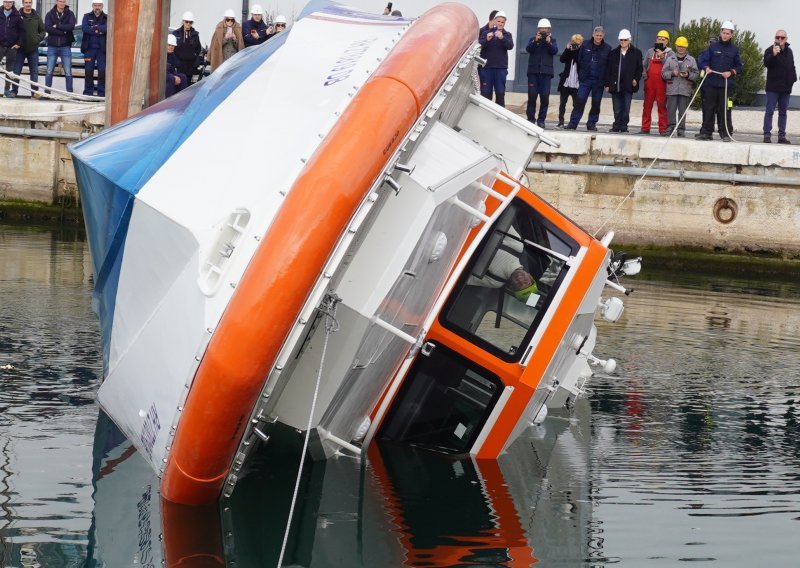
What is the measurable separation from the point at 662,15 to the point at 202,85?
1996 centimetres

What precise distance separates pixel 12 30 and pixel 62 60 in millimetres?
→ 884

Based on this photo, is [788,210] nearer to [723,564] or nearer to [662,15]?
[662,15]

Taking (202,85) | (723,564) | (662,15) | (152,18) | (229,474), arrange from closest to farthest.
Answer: (229,474)
(723,564)
(202,85)
(152,18)
(662,15)

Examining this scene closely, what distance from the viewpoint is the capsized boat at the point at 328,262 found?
260 inches

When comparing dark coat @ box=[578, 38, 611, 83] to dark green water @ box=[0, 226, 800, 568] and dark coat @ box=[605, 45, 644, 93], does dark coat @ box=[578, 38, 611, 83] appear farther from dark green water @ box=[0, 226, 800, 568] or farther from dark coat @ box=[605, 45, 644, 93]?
dark green water @ box=[0, 226, 800, 568]

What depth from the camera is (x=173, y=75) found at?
20.0 metres

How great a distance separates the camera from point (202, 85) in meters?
8.66

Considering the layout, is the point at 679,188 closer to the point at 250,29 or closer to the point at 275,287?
the point at 250,29

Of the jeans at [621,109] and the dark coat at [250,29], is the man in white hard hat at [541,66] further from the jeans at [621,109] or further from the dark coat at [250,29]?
the dark coat at [250,29]

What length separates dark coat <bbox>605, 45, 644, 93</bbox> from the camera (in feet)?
65.9

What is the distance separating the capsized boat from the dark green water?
15.7 inches

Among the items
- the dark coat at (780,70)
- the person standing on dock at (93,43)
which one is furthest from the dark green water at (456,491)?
the person standing on dock at (93,43)

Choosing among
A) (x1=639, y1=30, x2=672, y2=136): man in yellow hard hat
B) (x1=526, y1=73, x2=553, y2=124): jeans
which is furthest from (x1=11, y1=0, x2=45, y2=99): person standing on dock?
(x1=639, y1=30, x2=672, y2=136): man in yellow hard hat

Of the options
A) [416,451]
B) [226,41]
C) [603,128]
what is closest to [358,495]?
[416,451]
